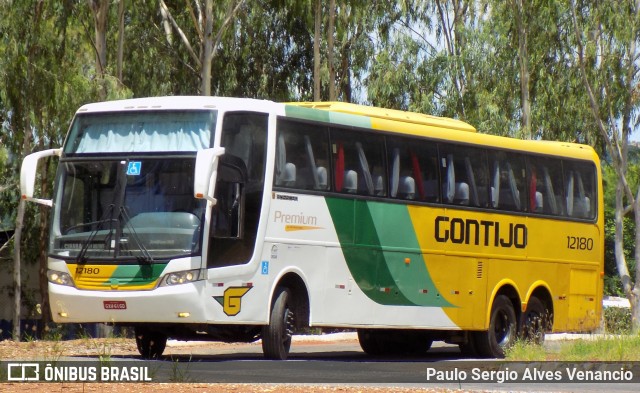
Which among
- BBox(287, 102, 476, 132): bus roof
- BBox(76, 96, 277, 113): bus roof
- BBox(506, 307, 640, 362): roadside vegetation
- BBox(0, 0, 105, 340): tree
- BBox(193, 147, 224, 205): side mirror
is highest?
BBox(0, 0, 105, 340): tree

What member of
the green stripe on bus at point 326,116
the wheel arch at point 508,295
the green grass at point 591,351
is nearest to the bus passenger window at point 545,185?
the wheel arch at point 508,295

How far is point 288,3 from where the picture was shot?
3662cm

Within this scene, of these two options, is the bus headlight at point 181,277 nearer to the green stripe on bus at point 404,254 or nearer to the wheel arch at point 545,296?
the green stripe on bus at point 404,254

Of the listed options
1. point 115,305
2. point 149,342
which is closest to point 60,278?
point 115,305

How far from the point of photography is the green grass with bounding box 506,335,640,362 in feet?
53.0

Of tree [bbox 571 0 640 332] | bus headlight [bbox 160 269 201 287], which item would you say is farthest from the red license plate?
tree [bbox 571 0 640 332]

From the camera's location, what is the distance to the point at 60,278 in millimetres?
16484

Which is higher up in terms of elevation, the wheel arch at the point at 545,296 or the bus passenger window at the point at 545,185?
the bus passenger window at the point at 545,185

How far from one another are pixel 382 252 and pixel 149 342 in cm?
346

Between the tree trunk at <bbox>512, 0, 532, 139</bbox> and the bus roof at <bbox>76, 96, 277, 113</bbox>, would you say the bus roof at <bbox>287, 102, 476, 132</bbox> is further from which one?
the tree trunk at <bbox>512, 0, 532, 139</bbox>

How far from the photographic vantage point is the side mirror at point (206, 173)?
1544cm

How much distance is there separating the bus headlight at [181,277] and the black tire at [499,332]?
6168mm

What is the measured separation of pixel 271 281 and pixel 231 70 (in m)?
25.3

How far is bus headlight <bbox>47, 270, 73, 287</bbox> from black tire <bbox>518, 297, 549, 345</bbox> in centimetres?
775
